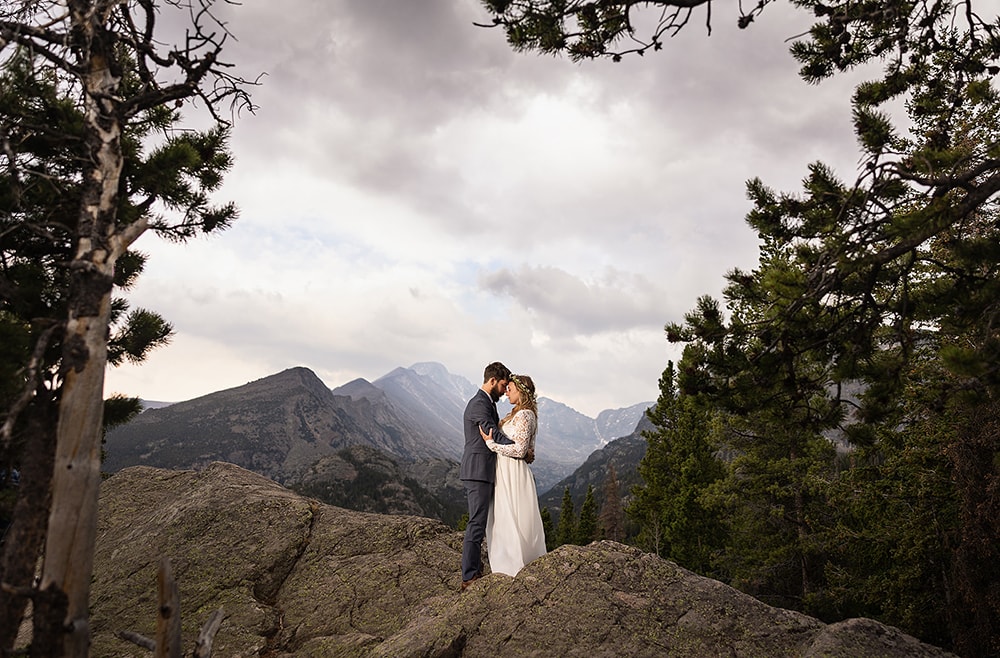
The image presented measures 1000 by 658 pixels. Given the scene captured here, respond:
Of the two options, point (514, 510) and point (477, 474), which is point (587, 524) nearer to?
point (514, 510)

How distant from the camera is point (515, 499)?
25.8 ft

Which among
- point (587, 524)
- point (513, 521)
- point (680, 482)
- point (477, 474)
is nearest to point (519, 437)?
point (477, 474)

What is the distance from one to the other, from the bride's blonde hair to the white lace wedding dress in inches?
3.7

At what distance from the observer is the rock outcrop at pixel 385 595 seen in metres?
5.97

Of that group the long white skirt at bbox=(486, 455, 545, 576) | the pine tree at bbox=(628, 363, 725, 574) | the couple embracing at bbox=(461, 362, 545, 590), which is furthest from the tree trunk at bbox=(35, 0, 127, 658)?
the pine tree at bbox=(628, 363, 725, 574)

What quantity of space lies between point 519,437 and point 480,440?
0.63m

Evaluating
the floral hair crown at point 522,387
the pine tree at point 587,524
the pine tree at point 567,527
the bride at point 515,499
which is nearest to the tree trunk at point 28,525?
the bride at point 515,499

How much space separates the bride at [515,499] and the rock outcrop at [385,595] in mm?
535

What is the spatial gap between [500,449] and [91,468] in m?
4.94

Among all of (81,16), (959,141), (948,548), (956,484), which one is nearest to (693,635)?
(81,16)

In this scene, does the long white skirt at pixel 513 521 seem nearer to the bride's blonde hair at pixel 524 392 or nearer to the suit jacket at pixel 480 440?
the suit jacket at pixel 480 440

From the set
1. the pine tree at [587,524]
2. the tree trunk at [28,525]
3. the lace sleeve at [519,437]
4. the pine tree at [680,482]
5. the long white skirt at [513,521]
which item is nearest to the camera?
the tree trunk at [28,525]

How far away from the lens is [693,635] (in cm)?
596

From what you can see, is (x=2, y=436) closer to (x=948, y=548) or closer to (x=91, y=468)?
(x=91, y=468)
